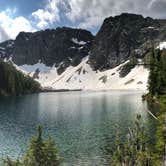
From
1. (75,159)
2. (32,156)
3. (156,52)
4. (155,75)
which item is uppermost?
(156,52)

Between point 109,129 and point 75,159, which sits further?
point 109,129

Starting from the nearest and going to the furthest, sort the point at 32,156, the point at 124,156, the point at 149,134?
the point at 124,156 → the point at 32,156 → the point at 149,134

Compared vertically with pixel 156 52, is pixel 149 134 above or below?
below

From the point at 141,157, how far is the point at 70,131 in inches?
2321

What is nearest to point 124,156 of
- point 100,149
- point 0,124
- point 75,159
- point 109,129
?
point 75,159

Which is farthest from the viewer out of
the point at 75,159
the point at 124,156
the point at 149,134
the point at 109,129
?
the point at 109,129

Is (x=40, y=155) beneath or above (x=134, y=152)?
beneath

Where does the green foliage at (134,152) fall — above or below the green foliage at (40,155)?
above

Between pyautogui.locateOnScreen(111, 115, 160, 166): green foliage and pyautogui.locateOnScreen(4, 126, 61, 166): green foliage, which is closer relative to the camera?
pyautogui.locateOnScreen(111, 115, 160, 166): green foliage

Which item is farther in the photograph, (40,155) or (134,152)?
(40,155)

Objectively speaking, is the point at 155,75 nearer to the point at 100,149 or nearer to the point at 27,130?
the point at 27,130

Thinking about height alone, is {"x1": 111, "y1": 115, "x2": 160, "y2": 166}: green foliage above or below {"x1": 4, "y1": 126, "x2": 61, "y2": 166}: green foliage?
above

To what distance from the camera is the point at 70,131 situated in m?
87.2

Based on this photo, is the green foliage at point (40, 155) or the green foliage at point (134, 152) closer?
A: the green foliage at point (134, 152)
